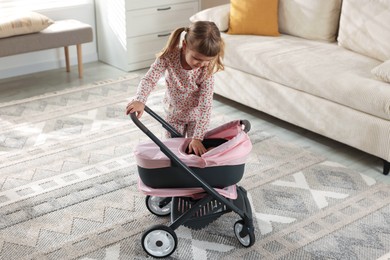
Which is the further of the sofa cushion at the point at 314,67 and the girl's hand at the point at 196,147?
the sofa cushion at the point at 314,67

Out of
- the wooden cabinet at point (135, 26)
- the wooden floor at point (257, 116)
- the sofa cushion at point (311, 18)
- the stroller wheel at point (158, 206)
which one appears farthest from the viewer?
the wooden cabinet at point (135, 26)

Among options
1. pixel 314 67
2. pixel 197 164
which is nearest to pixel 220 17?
pixel 314 67

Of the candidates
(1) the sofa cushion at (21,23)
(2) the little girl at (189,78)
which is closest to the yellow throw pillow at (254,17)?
(1) the sofa cushion at (21,23)

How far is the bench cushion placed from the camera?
12.5ft

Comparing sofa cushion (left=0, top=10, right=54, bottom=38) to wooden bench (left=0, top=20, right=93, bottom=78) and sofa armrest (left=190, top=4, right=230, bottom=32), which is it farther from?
sofa armrest (left=190, top=4, right=230, bottom=32)

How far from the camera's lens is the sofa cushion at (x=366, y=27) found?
3.28 metres

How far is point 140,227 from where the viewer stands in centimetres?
240

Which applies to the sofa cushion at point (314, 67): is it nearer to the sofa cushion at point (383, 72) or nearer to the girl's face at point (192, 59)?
the sofa cushion at point (383, 72)

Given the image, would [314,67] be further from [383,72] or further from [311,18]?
[311,18]

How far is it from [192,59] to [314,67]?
1.22 m

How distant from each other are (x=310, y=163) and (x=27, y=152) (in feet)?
5.04

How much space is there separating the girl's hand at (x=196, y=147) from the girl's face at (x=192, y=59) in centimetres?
30

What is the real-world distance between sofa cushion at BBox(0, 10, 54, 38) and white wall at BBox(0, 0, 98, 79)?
463 millimetres

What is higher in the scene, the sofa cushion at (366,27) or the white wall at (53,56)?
the sofa cushion at (366,27)
